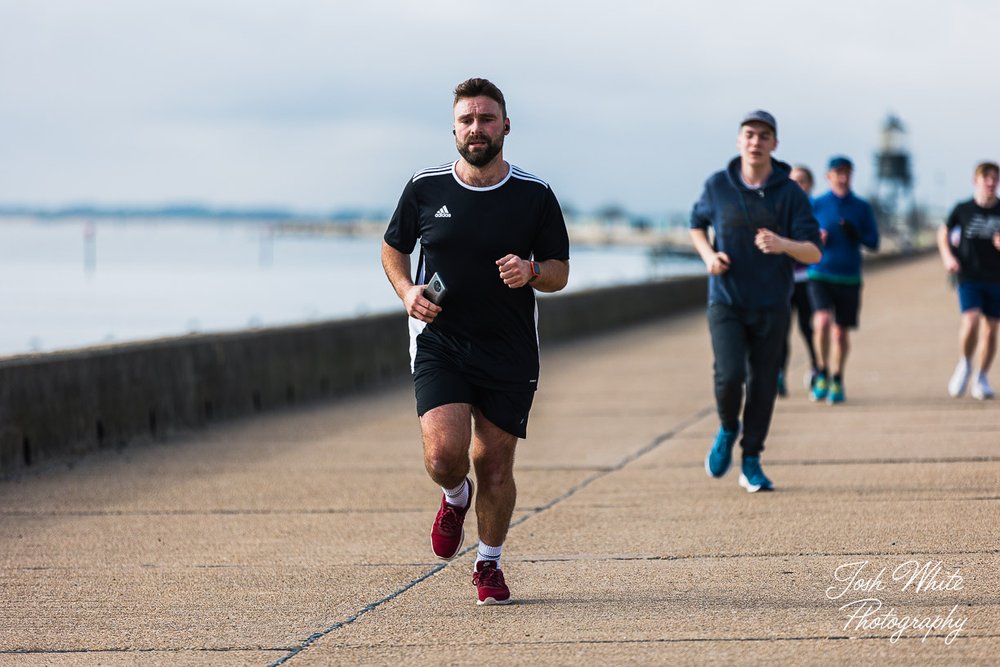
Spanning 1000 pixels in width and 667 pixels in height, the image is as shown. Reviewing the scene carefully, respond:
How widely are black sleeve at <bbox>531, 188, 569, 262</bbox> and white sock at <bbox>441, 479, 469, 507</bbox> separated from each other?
96 cm

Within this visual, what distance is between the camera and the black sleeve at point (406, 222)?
20.7 ft

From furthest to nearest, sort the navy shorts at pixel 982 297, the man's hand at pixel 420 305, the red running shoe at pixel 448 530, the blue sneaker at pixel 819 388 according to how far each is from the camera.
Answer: the blue sneaker at pixel 819 388, the navy shorts at pixel 982 297, the red running shoe at pixel 448 530, the man's hand at pixel 420 305

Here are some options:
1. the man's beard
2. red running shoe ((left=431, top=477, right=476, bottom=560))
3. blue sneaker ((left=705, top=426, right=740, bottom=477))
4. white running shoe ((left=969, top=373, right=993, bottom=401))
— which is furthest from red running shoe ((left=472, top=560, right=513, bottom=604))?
white running shoe ((left=969, top=373, right=993, bottom=401))

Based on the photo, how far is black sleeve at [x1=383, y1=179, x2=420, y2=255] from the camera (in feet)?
20.7

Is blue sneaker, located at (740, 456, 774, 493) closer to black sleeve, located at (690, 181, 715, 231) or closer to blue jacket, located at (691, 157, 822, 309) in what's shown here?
blue jacket, located at (691, 157, 822, 309)

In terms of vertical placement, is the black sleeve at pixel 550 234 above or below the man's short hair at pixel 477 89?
below

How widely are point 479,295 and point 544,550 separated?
1.76 meters

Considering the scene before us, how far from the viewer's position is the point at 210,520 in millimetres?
8766

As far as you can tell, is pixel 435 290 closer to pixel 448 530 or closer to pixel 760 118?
pixel 448 530

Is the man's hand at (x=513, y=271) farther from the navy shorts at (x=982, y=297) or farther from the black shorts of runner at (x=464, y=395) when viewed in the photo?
the navy shorts at (x=982, y=297)

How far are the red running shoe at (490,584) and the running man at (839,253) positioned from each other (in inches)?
303

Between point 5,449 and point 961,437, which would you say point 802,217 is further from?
point 5,449

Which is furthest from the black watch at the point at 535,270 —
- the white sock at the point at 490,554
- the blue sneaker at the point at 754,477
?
the blue sneaker at the point at 754,477

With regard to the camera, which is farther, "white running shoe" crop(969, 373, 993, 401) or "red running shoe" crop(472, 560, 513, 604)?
"white running shoe" crop(969, 373, 993, 401)
